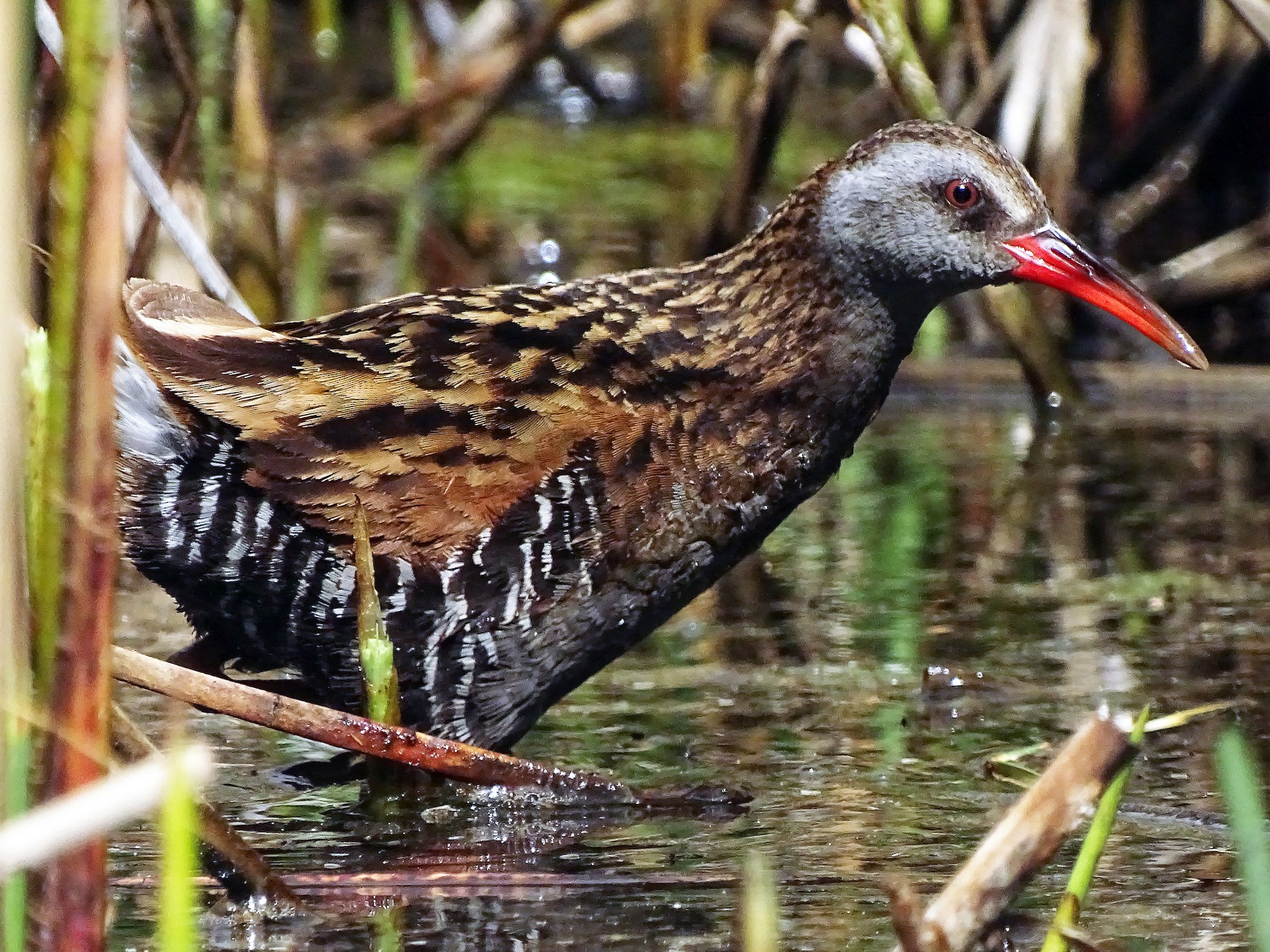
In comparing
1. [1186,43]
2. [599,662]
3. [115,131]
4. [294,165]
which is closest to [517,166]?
[294,165]

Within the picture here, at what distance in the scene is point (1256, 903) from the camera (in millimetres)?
1746

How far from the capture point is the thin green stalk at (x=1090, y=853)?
1.98 m

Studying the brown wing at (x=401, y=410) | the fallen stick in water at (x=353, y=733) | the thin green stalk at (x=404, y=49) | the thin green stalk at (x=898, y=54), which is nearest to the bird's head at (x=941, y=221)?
the brown wing at (x=401, y=410)

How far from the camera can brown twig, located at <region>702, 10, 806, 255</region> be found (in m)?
5.30

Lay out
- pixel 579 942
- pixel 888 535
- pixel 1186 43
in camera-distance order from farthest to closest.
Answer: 1. pixel 1186 43
2. pixel 888 535
3. pixel 579 942

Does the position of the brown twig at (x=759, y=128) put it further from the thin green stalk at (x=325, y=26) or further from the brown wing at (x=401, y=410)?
the thin green stalk at (x=325, y=26)

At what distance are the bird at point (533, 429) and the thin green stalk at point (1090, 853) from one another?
4.07 feet

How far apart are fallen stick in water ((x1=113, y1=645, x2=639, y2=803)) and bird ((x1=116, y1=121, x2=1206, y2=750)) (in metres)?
0.17

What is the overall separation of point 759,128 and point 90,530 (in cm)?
390

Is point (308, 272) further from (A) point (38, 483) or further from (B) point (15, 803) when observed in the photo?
(B) point (15, 803)

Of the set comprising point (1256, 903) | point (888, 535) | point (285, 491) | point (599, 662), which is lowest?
point (1256, 903)

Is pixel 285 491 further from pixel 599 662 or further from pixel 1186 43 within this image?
pixel 1186 43

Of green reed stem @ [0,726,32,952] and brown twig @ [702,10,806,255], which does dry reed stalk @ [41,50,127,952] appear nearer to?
green reed stem @ [0,726,32,952]

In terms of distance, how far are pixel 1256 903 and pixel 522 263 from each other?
5.22m
